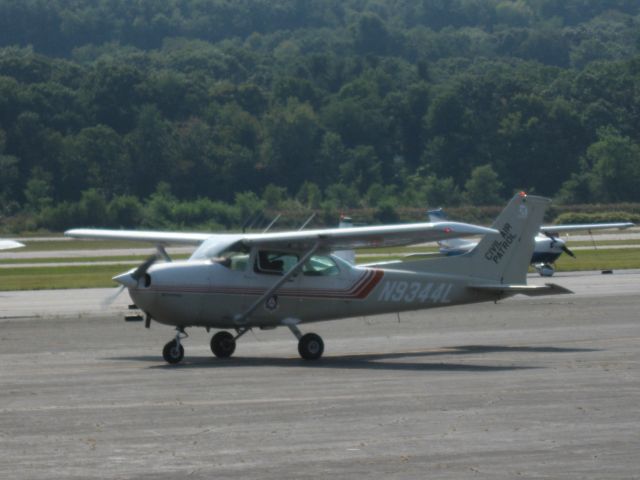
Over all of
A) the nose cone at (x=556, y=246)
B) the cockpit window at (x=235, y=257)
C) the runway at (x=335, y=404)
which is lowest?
the runway at (x=335, y=404)

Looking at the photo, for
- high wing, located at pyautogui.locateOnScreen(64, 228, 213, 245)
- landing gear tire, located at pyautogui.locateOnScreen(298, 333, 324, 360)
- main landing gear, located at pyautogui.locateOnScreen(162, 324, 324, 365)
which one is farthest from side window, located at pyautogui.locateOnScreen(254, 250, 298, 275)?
high wing, located at pyautogui.locateOnScreen(64, 228, 213, 245)

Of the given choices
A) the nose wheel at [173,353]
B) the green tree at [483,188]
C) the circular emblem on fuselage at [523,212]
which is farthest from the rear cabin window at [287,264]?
the green tree at [483,188]

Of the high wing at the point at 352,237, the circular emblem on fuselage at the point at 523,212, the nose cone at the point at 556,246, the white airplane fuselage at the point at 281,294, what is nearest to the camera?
the white airplane fuselage at the point at 281,294

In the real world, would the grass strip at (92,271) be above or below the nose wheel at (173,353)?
below

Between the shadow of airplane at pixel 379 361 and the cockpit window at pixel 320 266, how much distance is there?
1403mm

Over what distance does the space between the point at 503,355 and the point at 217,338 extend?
15.5 ft

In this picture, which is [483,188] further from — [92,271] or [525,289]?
[525,289]

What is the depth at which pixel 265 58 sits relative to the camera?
176 metres

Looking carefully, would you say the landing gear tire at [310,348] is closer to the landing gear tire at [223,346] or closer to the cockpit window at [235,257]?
the landing gear tire at [223,346]

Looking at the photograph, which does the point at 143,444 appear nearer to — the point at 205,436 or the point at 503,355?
the point at 205,436

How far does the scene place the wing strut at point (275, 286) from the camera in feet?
68.9

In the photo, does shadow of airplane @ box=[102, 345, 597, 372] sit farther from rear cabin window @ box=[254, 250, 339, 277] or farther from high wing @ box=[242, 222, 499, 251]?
high wing @ box=[242, 222, 499, 251]

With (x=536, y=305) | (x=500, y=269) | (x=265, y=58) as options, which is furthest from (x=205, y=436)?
(x=265, y=58)

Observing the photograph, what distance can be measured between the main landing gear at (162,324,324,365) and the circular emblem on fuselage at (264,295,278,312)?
408 millimetres
